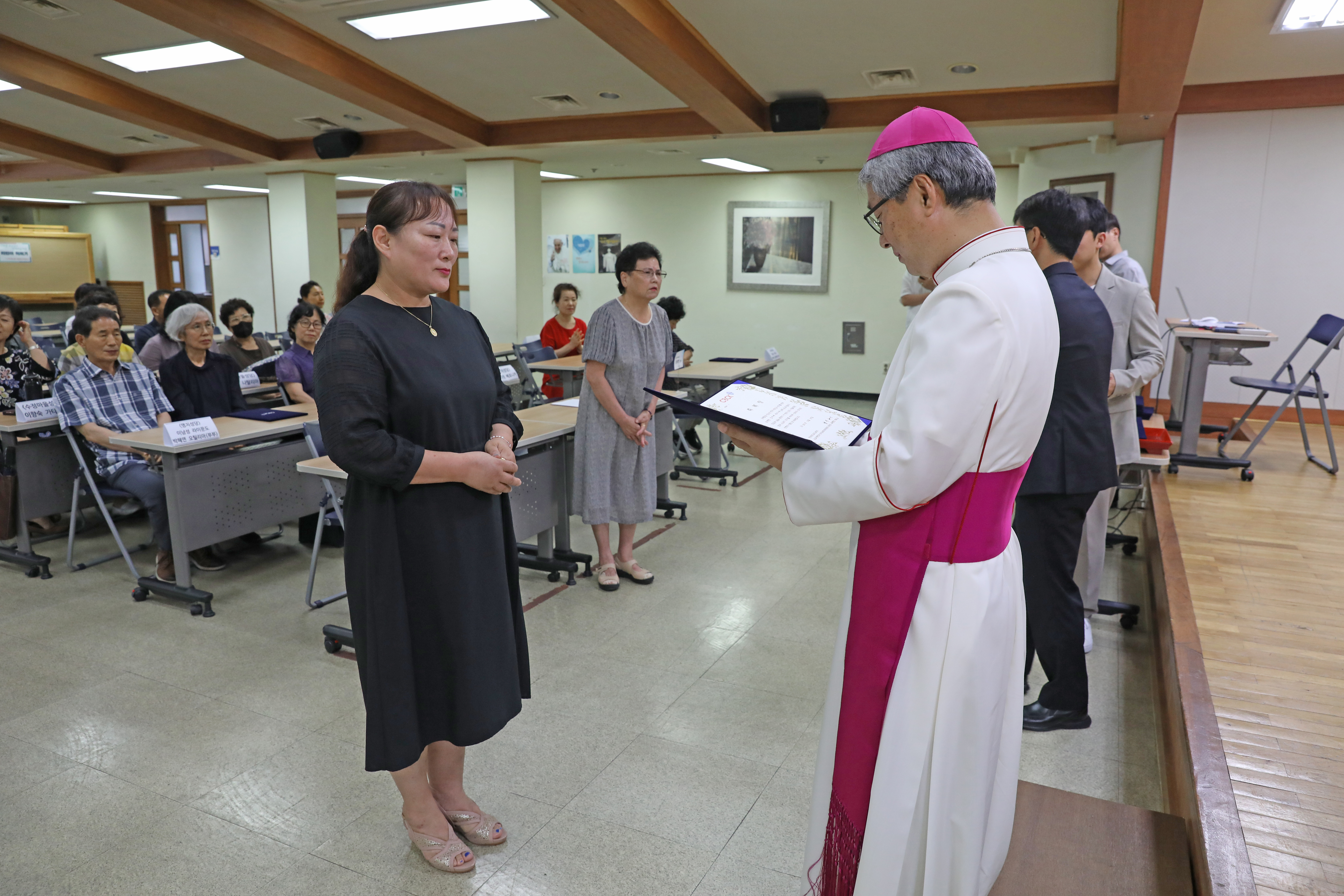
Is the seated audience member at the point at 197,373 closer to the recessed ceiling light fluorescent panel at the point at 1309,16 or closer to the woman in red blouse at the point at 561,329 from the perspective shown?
the woman in red blouse at the point at 561,329

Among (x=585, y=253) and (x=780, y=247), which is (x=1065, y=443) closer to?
(x=780, y=247)

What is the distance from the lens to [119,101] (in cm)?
734

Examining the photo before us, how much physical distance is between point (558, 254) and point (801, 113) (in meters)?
5.80

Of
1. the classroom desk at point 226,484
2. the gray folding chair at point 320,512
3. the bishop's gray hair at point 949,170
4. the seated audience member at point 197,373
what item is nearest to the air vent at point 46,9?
the seated audience member at point 197,373

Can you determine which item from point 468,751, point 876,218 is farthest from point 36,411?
point 876,218

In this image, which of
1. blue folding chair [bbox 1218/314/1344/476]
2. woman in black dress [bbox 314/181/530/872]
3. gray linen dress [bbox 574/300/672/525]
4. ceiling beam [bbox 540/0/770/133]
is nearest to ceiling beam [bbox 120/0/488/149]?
ceiling beam [bbox 540/0/770/133]

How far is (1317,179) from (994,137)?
2557 millimetres

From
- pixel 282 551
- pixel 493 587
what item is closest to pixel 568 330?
pixel 282 551

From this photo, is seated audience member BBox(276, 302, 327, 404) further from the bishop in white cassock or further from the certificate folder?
the bishop in white cassock

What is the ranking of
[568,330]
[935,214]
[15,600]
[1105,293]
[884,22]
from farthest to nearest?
[568,330]
[884,22]
[15,600]
[1105,293]
[935,214]

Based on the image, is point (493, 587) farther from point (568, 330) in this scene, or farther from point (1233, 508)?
point (568, 330)

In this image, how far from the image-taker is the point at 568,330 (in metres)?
7.74

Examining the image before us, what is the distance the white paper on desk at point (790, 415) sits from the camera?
54.8 inches

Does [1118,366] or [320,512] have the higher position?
[1118,366]
